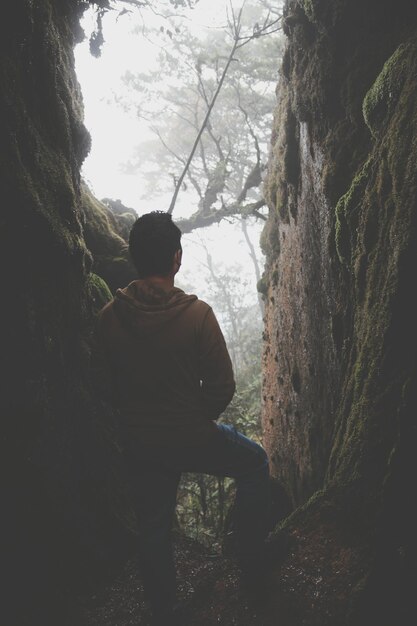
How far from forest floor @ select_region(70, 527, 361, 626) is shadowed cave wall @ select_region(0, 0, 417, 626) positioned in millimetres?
125

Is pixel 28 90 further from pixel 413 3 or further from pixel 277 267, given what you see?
pixel 277 267

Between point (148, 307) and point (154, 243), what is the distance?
39 centimetres

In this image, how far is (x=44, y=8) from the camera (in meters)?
3.54

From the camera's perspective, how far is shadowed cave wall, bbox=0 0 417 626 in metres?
2.67

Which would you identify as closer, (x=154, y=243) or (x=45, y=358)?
(x=154, y=243)

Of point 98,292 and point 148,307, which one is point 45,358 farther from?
point 98,292

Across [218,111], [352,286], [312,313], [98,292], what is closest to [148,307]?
[352,286]

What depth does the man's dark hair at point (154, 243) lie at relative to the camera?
2.37m

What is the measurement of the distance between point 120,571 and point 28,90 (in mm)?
4200

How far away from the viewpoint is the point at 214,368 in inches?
94.3

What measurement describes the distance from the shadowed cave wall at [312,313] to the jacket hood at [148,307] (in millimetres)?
913

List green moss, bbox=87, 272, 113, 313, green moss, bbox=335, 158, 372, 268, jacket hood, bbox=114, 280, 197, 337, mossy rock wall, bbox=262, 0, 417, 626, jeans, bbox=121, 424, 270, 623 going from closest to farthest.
Result: jacket hood, bbox=114, 280, 197, 337
jeans, bbox=121, 424, 270, 623
mossy rock wall, bbox=262, 0, 417, 626
green moss, bbox=335, 158, 372, 268
green moss, bbox=87, 272, 113, 313

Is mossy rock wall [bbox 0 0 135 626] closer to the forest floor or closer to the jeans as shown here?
the forest floor

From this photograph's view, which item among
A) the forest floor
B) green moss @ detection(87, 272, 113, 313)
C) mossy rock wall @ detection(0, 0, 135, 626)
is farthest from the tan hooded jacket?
green moss @ detection(87, 272, 113, 313)
